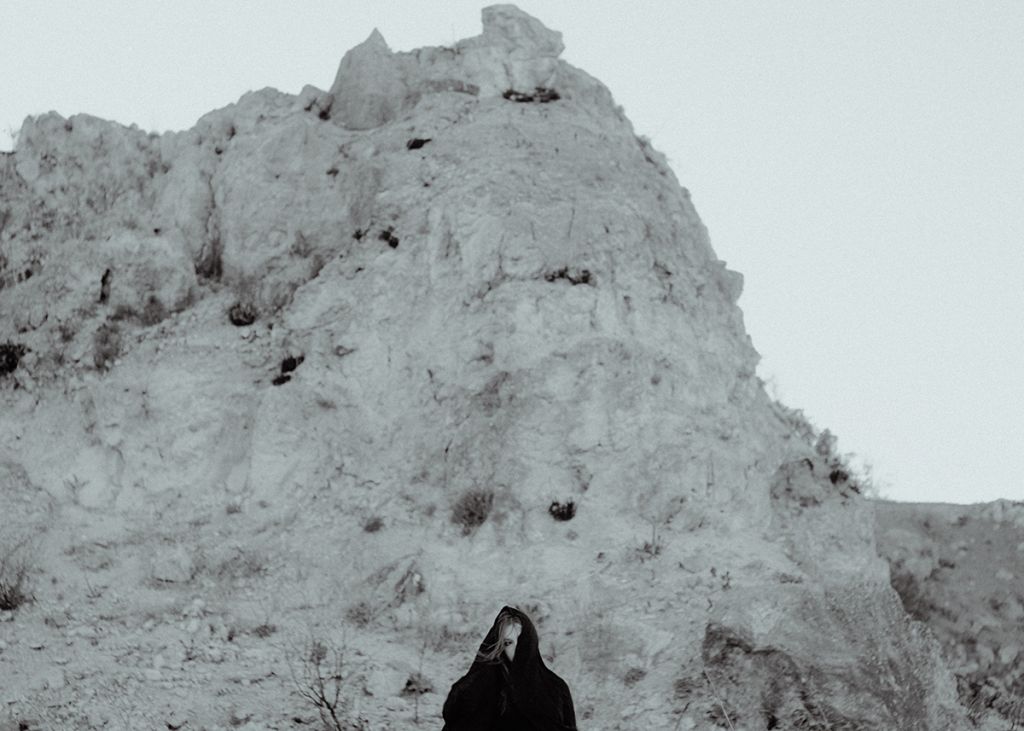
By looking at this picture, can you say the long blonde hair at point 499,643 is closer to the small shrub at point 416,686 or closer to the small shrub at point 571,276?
the small shrub at point 416,686

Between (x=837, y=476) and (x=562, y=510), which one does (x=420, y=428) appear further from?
(x=837, y=476)

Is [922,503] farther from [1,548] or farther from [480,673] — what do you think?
[1,548]

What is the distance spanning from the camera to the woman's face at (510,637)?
5191 millimetres

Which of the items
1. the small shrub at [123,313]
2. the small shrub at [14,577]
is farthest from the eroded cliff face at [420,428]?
the small shrub at [14,577]

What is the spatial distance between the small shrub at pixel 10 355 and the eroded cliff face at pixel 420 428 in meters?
0.14

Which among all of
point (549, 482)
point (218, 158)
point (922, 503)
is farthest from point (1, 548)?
point (922, 503)

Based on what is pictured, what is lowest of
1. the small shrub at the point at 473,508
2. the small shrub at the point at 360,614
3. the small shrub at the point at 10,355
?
the small shrub at the point at 360,614

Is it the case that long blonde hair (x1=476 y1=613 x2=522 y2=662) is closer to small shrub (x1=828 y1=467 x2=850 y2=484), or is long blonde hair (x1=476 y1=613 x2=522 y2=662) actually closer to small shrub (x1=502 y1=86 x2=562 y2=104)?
small shrub (x1=828 y1=467 x2=850 y2=484)

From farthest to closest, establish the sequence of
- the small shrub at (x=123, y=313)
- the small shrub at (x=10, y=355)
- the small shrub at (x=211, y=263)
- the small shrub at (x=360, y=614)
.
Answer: the small shrub at (x=211, y=263) < the small shrub at (x=123, y=313) < the small shrub at (x=10, y=355) < the small shrub at (x=360, y=614)

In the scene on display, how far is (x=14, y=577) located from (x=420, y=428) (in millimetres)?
3644

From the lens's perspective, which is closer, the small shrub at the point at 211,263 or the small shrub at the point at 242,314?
the small shrub at the point at 242,314

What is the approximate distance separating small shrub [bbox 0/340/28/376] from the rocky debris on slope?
9.26 metres

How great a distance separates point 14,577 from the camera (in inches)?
295

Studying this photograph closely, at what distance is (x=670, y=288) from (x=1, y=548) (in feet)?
22.1
